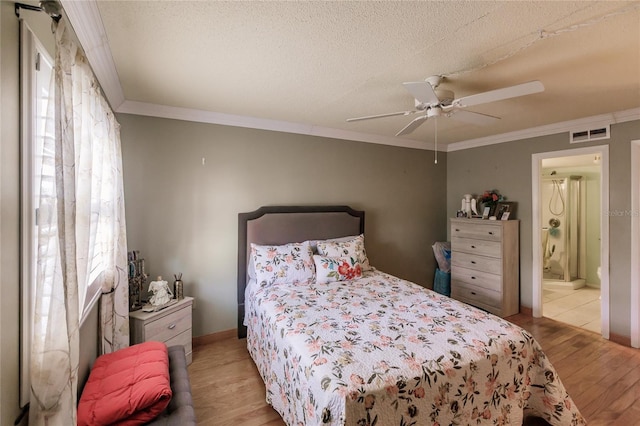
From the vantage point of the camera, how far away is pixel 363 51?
1.80 metres

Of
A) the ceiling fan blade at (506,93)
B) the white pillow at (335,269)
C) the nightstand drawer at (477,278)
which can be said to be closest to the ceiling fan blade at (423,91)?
the ceiling fan blade at (506,93)

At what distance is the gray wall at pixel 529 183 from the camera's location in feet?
9.84

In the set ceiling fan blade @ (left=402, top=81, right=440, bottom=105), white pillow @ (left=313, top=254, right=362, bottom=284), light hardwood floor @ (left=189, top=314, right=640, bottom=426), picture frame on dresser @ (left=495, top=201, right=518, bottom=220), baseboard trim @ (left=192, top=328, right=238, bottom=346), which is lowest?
light hardwood floor @ (left=189, top=314, right=640, bottom=426)

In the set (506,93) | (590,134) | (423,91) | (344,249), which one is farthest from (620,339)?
(423,91)

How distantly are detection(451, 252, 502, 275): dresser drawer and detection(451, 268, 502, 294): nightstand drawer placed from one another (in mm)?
55

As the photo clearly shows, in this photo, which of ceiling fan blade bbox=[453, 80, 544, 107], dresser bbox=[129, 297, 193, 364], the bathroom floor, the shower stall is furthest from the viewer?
the shower stall

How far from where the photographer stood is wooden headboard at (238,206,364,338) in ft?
10.3

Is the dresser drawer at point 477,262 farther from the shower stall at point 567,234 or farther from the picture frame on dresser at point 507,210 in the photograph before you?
the shower stall at point 567,234

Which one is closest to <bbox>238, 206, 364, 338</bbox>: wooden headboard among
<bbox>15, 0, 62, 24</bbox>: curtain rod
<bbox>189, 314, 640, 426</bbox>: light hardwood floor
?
<bbox>189, 314, 640, 426</bbox>: light hardwood floor

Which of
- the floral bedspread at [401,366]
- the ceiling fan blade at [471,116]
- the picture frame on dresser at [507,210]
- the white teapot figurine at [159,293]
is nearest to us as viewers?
the floral bedspread at [401,366]

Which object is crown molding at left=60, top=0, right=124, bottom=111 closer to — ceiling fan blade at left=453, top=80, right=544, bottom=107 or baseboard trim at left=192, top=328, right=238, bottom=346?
ceiling fan blade at left=453, top=80, right=544, bottom=107

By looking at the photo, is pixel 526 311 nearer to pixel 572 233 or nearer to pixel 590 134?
pixel 590 134

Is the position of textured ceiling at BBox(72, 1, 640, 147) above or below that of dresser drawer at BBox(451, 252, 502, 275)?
above

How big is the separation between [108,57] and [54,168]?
4.05ft
